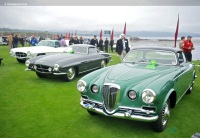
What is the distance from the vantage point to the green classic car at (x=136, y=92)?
11.1 feet

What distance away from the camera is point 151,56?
5.18m

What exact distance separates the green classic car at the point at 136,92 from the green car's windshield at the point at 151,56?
11.2 inches

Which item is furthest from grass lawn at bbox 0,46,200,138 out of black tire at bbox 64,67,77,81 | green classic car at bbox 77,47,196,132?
black tire at bbox 64,67,77,81

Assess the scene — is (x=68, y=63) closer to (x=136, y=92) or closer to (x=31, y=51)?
(x=136, y=92)

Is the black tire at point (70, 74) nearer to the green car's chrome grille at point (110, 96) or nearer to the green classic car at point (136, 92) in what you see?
the green classic car at point (136, 92)

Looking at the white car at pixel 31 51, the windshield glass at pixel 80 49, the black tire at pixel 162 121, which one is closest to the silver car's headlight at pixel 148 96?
the black tire at pixel 162 121

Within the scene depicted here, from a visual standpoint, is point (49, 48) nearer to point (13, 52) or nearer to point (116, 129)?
point (13, 52)

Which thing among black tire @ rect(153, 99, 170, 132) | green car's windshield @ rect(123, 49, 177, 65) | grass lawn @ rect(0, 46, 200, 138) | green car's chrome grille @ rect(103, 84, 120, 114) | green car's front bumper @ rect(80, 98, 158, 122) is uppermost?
green car's windshield @ rect(123, 49, 177, 65)

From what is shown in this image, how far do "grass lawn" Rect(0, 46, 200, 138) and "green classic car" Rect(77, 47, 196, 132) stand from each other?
36cm

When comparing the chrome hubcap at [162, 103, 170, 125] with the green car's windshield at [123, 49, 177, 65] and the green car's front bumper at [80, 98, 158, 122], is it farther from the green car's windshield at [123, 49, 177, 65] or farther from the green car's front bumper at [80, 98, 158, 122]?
the green car's windshield at [123, 49, 177, 65]

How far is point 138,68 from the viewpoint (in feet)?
14.8

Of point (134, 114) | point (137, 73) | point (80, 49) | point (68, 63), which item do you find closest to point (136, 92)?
point (134, 114)

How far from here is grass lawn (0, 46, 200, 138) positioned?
3609 mm

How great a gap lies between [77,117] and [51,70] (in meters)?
3.17
